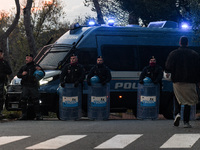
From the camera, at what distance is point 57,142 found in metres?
8.90

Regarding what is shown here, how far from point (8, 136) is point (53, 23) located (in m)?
43.6

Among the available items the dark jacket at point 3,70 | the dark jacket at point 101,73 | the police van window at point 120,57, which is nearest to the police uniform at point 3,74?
the dark jacket at point 3,70

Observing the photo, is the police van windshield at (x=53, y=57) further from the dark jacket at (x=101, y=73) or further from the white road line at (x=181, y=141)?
the white road line at (x=181, y=141)

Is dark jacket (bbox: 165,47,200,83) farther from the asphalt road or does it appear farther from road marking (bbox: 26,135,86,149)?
road marking (bbox: 26,135,86,149)

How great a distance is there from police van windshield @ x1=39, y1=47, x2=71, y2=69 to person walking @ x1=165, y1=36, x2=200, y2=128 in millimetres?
3901

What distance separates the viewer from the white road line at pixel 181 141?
8.48m

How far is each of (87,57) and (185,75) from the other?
3.88 metres

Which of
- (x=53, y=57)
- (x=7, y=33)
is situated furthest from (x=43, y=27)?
(x=53, y=57)

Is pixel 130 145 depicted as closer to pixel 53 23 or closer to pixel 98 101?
pixel 98 101

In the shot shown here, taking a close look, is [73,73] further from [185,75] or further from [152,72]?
[185,75]

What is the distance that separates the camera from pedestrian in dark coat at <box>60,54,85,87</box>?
13.6 metres

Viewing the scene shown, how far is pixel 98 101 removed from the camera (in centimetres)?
1386

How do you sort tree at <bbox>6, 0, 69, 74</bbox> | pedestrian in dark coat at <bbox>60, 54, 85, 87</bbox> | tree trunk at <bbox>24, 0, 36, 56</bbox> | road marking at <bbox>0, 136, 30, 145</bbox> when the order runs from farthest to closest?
tree at <bbox>6, 0, 69, 74</bbox> < tree trunk at <bbox>24, 0, 36, 56</bbox> < pedestrian in dark coat at <bbox>60, 54, 85, 87</bbox> < road marking at <bbox>0, 136, 30, 145</bbox>

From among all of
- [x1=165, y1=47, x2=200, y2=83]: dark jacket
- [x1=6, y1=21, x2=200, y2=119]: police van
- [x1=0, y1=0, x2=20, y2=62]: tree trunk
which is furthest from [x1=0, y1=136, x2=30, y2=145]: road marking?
[x1=0, y1=0, x2=20, y2=62]: tree trunk
